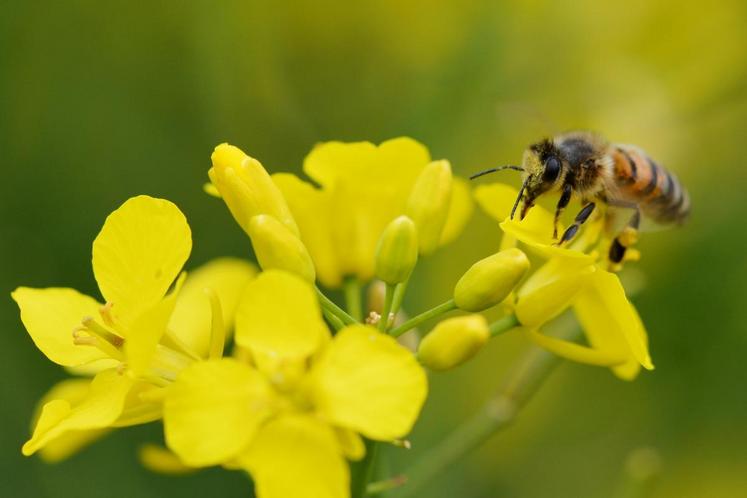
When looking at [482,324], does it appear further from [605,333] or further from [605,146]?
[605,146]

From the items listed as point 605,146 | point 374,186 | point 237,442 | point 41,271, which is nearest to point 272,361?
point 237,442

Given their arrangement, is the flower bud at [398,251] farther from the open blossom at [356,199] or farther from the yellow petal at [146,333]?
the yellow petal at [146,333]

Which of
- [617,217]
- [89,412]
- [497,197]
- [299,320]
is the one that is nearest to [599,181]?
[617,217]

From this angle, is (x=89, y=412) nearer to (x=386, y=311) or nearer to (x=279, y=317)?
(x=279, y=317)

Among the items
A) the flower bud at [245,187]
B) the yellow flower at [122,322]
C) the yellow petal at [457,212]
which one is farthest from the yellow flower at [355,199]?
the yellow flower at [122,322]

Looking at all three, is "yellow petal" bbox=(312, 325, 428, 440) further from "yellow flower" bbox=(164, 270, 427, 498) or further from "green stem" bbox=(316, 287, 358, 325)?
"green stem" bbox=(316, 287, 358, 325)

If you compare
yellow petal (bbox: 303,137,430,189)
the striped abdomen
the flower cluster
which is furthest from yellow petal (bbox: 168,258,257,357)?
the striped abdomen
